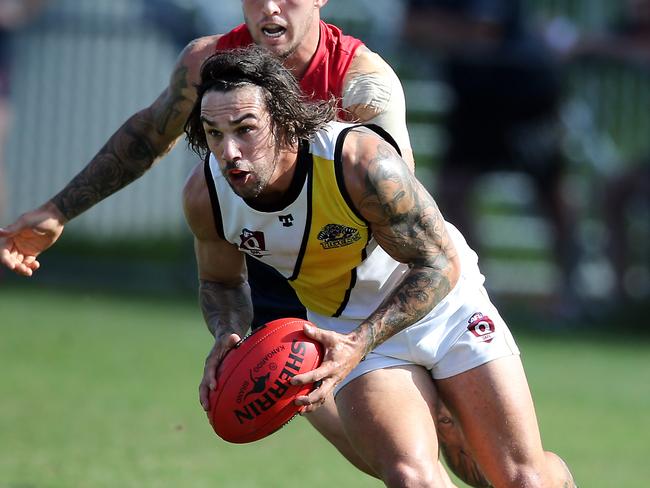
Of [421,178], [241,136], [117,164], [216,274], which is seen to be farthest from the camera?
[421,178]

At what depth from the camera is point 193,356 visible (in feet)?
33.7

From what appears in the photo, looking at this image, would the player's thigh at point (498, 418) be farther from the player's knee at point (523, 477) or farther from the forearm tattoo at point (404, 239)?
the forearm tattoo at point (404, 239)

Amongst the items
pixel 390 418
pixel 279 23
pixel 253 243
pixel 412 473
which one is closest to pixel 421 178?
pixel 279 23

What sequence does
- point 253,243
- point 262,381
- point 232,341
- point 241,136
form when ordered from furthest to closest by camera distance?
1. point 253,243
2. point 232,341
3. point 241,136
4. point 262,381

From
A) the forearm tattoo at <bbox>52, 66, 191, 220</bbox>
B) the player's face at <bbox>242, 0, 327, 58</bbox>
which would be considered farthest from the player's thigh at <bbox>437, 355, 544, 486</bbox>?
the forearm tattoo at <bbox>52, 66, 191, 220</bbox>

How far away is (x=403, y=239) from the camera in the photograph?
16.5 feet

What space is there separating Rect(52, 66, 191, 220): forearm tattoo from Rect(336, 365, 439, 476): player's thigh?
4.79ft

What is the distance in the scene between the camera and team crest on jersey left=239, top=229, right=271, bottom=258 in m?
5.24

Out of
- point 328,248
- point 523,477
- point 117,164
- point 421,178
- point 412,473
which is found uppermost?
point 328,248

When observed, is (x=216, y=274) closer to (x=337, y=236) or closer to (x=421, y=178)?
(x=337, y=236)

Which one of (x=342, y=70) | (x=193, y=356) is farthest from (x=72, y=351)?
(x=342, y=70)

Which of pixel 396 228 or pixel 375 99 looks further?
pixel 375 99

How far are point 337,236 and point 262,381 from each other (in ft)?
2.32

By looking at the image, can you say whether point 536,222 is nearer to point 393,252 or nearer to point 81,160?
point 81,160
